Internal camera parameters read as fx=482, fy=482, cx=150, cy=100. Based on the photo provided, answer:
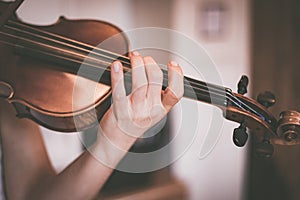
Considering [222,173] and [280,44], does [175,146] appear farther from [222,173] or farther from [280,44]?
[280,44]

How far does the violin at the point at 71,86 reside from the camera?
0.63m

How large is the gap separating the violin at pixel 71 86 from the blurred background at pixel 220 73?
1.06m

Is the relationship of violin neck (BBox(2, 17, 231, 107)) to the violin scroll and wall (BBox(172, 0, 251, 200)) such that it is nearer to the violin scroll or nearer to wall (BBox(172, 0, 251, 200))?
the violin scroll

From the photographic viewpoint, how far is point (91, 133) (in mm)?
677

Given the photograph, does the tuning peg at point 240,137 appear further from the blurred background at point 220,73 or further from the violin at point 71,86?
the blurred background at point 220,73

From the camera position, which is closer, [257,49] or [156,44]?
[257,49]

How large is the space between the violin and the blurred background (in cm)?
106

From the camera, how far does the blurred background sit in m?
1.90

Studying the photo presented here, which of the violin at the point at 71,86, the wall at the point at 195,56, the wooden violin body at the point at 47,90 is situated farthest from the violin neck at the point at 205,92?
the wall at the point at 195,56

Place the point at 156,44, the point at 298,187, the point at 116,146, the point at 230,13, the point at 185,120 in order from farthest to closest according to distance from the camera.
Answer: the point at 156,44 < the point at 230,13 < the point at 298,187 < the point at 185,120 < the point at 116,146

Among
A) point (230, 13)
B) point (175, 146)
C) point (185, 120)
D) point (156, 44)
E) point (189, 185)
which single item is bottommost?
point (189, 185)

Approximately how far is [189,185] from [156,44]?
687 mm

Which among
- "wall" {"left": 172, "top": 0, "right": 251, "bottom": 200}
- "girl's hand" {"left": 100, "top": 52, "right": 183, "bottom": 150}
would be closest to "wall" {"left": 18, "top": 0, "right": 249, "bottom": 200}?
"wall" {"left": 172, "top": 0, "right": 251, "bottom": 200}

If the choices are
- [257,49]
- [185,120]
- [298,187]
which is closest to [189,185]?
[298,187]
